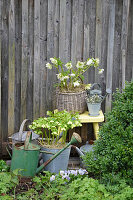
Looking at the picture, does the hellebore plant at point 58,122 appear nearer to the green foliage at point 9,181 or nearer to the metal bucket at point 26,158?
the metal bucket at point 26,158

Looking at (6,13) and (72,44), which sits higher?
(6,13)

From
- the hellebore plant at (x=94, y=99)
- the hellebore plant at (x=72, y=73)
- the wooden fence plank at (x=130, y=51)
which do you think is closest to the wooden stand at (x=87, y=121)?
the hellebore plant at (x=94, y=99)

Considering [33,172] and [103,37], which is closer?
[33,172]

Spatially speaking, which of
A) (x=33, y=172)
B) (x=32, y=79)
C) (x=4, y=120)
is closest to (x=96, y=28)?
(x=32, y=79)

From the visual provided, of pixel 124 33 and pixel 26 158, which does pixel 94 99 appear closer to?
pixel 124 33

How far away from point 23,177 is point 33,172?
12 centimetres

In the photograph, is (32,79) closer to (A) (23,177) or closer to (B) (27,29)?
(B) (27,29)

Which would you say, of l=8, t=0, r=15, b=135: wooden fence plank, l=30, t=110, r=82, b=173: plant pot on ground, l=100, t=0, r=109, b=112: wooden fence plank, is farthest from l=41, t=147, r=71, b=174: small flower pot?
l=100, t=0, r=109, b=112: wooden fence plank

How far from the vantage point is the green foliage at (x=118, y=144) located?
2.95m

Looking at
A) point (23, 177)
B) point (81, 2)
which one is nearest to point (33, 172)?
point (23, 177)

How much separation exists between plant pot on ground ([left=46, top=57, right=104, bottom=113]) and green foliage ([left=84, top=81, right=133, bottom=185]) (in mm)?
1078

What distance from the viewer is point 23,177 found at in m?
3.66

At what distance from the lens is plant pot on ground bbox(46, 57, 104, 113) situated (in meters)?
4.16

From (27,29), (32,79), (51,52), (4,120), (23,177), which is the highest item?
(27,29)
